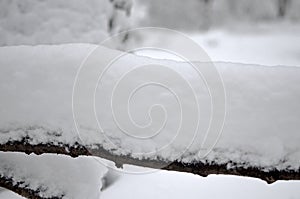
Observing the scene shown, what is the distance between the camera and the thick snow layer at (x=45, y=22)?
8.66 feet

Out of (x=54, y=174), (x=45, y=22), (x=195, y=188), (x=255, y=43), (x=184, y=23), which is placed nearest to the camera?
(x=54, y=174)

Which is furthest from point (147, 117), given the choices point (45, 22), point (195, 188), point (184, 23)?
point (184, 23)

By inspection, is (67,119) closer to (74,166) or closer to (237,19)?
(74,166)

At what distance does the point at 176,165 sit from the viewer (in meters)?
1.31

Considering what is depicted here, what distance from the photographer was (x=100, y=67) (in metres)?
1.47

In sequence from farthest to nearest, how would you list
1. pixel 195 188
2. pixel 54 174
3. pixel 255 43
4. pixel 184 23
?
pixel 184 23 < pixel 255 43 < pixel 195 188 < pixel 54 174

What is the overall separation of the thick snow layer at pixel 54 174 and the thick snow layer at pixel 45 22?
108 cm

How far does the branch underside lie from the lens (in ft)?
4.11

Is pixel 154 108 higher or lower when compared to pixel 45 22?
lower

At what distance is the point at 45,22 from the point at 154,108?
5.56 ft

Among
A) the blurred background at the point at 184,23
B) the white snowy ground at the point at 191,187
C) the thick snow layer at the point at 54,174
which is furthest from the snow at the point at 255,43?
the thick snow layer at the point at 54,174

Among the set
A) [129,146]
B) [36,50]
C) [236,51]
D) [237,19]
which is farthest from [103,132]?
[237,19]

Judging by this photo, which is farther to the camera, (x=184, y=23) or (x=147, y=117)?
(x=184, y=23)

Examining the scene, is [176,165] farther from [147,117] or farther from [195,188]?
[195,188]
